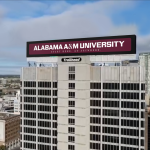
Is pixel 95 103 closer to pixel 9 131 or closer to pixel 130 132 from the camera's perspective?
pixel 130 132

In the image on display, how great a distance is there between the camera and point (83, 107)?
67.3 m

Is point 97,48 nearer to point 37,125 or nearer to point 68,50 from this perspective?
point 68,50

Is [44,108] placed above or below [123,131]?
above

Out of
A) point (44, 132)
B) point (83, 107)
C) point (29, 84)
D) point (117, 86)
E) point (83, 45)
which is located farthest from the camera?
point (29, 84)

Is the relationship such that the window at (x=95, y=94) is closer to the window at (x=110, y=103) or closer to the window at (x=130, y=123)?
the window at (x=110, y=103)

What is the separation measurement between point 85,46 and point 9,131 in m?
122

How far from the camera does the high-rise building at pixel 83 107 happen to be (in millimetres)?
63531

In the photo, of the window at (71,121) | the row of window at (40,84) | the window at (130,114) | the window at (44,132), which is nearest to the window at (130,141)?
the window at (130,114)

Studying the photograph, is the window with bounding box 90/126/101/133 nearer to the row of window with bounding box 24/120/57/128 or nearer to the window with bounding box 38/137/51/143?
the row of window with bounding box 24/120/57/128

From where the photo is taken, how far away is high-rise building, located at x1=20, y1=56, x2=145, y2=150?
63531 millimetres

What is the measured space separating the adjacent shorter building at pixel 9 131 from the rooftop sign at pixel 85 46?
10125cm

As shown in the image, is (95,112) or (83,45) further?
(83,45)

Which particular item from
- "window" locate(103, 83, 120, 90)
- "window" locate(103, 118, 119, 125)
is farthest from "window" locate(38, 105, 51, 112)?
"window" locate(103, 83, 120, 90)

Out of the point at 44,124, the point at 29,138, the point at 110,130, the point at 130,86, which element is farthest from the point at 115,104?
the point at 29,138
